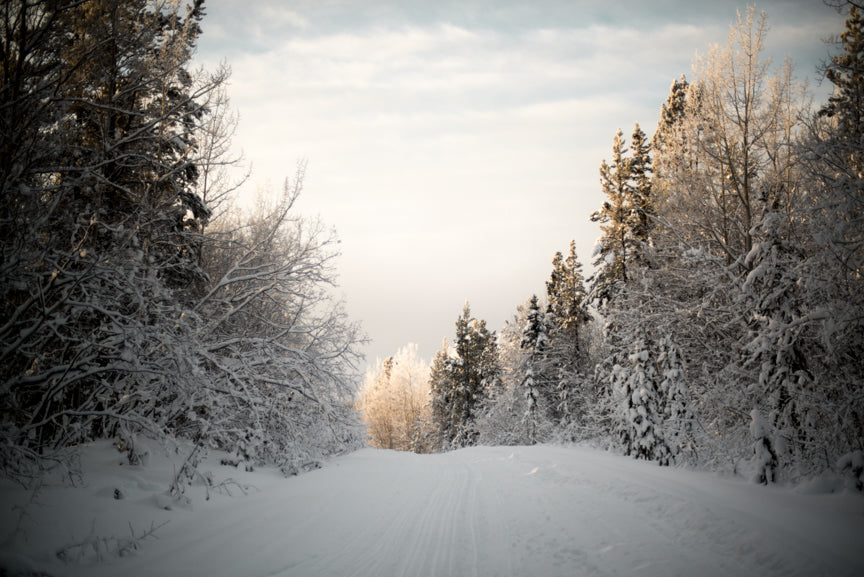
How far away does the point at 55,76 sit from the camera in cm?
577

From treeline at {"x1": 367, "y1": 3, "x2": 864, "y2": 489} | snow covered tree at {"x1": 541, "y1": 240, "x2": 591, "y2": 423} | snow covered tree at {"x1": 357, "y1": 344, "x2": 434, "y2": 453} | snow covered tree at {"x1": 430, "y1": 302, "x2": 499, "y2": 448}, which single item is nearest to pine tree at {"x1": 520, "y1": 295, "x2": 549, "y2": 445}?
snow covered tree at {"x1": 541, "y1": 240, "x2": 591, "y2": 423}

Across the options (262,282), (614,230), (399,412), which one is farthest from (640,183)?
(399,412)

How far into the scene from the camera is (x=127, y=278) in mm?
6219

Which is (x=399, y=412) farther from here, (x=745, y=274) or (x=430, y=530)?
(x=430, y=530)

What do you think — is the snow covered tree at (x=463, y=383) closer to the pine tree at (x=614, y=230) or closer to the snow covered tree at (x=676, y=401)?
the pine tree at (x=614, y=230)

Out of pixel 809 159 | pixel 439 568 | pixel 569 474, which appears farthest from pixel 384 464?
pixel 809 159

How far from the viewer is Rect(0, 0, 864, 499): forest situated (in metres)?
5.75

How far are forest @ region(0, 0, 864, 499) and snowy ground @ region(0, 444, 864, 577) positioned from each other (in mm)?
713

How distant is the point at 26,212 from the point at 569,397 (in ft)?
87.0

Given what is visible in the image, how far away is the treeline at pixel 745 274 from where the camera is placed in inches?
285

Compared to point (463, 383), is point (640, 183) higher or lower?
higher

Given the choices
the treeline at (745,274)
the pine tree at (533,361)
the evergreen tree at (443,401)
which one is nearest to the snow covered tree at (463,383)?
the evergreen tree at (443,401)

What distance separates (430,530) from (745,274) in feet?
35.3

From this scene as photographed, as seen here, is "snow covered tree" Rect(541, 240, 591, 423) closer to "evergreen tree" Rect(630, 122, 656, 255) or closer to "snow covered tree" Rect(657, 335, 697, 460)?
"evergreen tree" Rect(630, 122, 656, 255)
